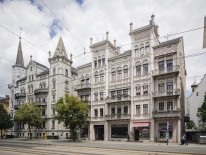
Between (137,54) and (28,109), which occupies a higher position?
(137,54)

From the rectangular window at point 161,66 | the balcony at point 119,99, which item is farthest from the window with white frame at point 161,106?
the balcony at point 119,99

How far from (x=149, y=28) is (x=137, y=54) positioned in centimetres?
488

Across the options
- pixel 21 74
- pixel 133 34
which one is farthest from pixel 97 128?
pixel 21 74

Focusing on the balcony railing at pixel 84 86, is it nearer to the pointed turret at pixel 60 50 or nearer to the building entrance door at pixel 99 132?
the building entrance door at pixel 99 132

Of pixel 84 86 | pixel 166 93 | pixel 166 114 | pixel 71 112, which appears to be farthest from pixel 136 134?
pixel 84 86

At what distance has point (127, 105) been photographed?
139 feet

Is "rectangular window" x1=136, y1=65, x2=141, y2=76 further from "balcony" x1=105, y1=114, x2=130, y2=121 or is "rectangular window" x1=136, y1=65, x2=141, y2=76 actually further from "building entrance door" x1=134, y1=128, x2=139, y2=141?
"building entrance door" x1=134, y1=128, x2=139, y2=141

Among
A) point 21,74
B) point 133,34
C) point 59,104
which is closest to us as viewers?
point 59,104

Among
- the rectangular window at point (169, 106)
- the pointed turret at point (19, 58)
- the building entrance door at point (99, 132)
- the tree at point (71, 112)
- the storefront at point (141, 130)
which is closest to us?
the rectangular window at point (169, 106)

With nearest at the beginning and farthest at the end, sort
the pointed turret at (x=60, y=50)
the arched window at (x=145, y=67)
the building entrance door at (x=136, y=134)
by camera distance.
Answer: the building entrance door at (x=136, y=134) → the arched window at (x=145, y=67) → the pointed turret at (x=60, y=50)

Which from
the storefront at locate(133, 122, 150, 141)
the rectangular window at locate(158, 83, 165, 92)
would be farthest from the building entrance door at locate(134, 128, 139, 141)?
the rectangular window at locate(158, 83, 165, 92)

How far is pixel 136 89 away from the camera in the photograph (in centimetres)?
4188

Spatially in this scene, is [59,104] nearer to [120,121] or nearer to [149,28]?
[120,121]

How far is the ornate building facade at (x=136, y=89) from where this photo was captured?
37.9 meters
